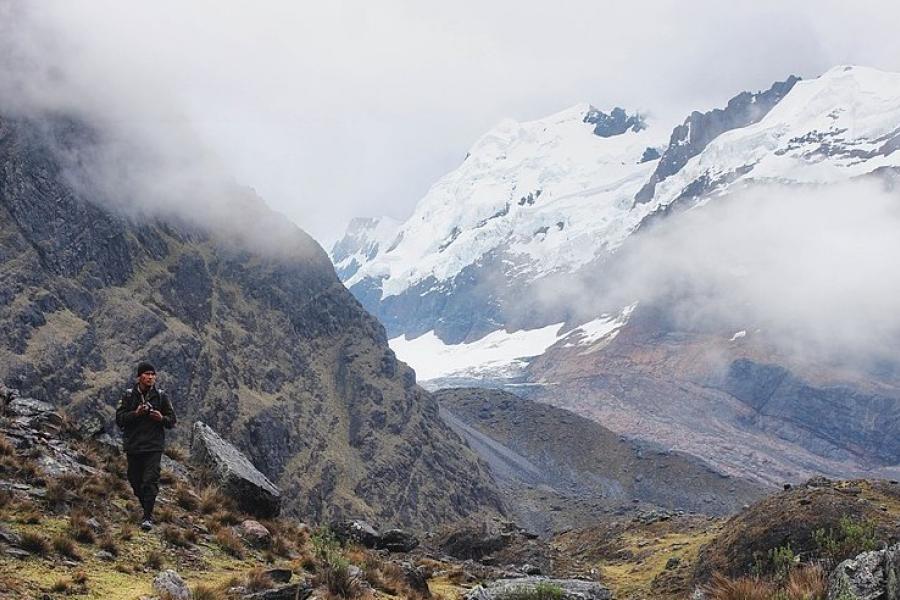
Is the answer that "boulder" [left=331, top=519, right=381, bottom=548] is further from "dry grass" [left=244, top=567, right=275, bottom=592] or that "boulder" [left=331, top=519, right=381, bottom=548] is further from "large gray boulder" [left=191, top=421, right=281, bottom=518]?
"dry grass" [left=244, top=567, right=275, bottom=592]

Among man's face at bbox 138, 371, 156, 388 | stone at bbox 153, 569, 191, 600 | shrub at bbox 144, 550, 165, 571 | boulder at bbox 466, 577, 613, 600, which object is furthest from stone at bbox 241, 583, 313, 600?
man's face at bbox 138, 371, 156, 388

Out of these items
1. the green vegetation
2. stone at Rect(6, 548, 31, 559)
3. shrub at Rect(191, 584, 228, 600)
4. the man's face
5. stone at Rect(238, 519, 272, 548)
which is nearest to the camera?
shrub at Rect(191, 584, 228, 600)

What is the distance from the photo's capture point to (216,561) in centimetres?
1553

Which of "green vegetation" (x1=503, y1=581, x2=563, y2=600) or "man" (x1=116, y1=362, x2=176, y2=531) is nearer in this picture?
"green vegetation" (x1=503, y1=581, x2=563, y2=600)

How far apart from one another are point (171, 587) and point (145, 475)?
446cm

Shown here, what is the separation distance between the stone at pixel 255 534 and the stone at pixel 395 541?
12536 millimetres

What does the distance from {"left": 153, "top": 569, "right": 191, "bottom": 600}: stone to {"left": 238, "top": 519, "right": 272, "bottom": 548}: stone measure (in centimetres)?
593

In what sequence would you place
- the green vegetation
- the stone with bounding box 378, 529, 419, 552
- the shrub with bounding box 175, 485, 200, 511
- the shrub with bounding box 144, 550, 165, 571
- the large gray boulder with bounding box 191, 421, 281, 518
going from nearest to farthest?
the shrub with bounding box 144, 550, 165, 571
the green vegetation
the shrub with bounding box 175, 485, 200, 511
the large gray boulder with bounding box 191, 421, 281, 518
the stone with bounding box 378, 529, 419, 552

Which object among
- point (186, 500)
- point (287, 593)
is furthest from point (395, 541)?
point (287, 593)

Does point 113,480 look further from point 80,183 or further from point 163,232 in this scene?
point 163,232

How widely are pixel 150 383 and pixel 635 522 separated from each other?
56.8 meters

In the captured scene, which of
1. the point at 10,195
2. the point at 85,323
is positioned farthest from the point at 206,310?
the point at 10,195

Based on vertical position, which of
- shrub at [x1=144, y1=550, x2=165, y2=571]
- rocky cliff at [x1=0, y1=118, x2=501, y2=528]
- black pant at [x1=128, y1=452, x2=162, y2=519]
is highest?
rocky cliff at [x1=0, y1=118, x2=501, y2=528]

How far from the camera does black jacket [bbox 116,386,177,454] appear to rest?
1527 cm
